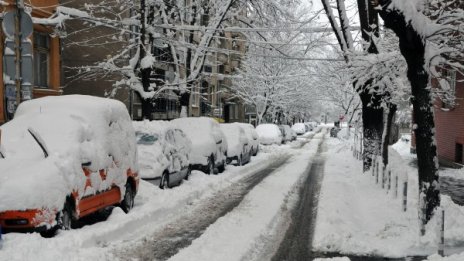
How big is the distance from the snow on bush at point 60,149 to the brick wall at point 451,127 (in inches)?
598

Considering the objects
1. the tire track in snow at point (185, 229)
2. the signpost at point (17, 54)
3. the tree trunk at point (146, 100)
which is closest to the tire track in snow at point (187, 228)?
the tire track in snow at point (185, 229)

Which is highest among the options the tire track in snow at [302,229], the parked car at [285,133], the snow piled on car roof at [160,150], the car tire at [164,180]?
the snow piled on car roof at [160,150]

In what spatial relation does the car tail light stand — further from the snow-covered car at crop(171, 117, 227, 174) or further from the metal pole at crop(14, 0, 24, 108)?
the snow-covered car at crop(171, 117, 227, 174)

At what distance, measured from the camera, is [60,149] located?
8.16 m

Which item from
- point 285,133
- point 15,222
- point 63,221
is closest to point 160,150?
point 63,221

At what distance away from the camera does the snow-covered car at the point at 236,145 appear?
2188 centimetres

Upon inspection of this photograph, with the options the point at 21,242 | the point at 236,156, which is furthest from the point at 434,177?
the point at 236,156

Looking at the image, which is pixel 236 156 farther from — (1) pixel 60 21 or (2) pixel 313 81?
(2) pixel 313 81

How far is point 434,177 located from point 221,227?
3875 millimetres

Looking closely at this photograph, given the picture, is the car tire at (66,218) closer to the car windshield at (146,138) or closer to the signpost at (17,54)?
the signpost at (17,54)

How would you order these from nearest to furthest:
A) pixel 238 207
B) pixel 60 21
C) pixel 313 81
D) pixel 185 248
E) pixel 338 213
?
pixel 185 248 → pixel 338 213 → pixel 238 207 → pixel 60 21 → pixel 313 81

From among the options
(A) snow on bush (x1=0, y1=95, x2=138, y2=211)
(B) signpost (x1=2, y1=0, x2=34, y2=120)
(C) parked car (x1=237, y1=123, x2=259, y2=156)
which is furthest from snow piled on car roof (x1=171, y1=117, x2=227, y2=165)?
(B) signpost (x1=2, y1=0, x2=34, y2=120)

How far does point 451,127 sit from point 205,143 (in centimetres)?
1275

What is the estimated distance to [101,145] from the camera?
9.22 meters
